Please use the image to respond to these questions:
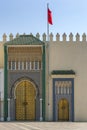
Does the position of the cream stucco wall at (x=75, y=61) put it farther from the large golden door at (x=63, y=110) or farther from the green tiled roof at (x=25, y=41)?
the green tiled roof at (x=25, y=41)

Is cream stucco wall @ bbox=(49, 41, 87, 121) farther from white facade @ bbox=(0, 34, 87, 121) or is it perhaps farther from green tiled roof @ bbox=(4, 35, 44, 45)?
green tiled roof @ bbox=(4, 35, 44, 45)

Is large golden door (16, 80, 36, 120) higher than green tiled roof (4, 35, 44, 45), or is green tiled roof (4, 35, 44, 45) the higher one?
green tiled roof (4, 35, 44, 45)

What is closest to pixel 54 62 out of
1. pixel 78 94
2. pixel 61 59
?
pixel 61 59

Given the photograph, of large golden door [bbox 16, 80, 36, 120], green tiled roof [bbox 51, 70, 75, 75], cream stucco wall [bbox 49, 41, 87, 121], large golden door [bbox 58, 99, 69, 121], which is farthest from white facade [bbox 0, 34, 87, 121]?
large golden door [bbox 16, 80, 36, 120]

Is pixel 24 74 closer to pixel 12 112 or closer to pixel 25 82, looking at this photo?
pixel 25 82

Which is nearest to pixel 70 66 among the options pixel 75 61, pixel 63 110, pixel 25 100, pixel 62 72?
pixel 75 61

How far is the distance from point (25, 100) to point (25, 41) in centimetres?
303

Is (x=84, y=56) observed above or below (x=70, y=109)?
above

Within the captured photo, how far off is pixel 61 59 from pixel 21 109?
329cm

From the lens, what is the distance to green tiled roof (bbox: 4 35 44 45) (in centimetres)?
2355

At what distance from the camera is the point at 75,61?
2372 centimetres

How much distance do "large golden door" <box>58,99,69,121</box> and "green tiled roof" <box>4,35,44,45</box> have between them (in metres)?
3.20

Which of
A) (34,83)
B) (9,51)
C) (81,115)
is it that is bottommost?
(81,115)

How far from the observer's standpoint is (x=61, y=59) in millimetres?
23750
